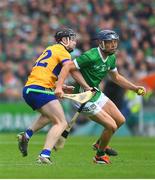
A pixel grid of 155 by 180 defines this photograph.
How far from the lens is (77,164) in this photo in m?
13.2

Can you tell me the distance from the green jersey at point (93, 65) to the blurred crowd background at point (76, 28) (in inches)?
473

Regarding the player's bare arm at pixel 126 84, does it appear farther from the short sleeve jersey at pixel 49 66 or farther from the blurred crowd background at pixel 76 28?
the blurred crowd background at pixel 76 28

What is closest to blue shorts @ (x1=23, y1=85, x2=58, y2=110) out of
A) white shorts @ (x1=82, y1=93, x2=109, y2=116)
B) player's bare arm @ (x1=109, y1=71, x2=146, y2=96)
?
white shorts @ (x1=82, y1=93, x2=109, y2=116)

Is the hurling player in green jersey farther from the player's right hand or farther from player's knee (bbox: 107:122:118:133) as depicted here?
the player's right hand

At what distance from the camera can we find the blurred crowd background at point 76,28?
2733 cm

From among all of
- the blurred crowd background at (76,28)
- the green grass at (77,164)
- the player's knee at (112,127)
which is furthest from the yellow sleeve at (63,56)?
the blurred crowd background at (76,28)

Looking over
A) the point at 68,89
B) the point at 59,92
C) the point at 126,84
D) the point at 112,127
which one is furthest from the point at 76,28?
the point at 59,92

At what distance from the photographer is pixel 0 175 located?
11117 millimetres

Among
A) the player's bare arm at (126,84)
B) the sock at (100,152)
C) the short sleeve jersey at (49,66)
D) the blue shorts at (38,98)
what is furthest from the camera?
the player's bare arm at (126,84)

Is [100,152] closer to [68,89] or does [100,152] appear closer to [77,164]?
[77,164]

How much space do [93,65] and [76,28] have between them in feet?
49.0

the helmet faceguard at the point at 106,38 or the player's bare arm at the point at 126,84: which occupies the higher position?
the helmet faceguard at the point at 106,38

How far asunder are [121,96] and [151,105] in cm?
98

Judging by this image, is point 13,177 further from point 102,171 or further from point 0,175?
point 102,171
